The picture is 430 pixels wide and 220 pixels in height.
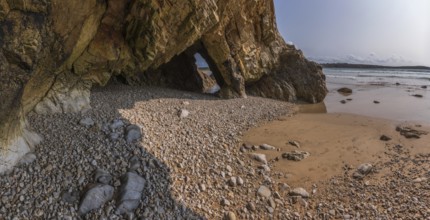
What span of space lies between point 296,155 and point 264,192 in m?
2.69

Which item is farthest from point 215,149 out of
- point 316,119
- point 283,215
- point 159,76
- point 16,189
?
point 159,76

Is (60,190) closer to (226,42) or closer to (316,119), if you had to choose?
(316,119)

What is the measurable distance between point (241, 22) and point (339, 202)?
14278mm

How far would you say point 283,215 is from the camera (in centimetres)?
660

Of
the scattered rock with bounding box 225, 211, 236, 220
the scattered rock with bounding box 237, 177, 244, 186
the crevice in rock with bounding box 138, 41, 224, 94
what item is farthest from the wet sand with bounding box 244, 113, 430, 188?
the crevice in rock with bounding box 138, 41, 224, 94

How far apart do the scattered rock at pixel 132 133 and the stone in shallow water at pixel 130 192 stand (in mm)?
1635

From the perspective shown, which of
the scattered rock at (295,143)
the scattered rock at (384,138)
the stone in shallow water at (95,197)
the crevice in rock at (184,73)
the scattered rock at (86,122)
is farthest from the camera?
the crevice in rock at (184,73)

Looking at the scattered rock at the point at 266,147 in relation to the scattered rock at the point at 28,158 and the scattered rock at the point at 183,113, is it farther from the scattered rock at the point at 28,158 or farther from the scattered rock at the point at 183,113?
the scattered rock at the point at 28,158

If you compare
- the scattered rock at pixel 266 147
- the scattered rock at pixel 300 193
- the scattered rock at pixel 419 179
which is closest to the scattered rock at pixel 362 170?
the scattered rock at pixel 419 179

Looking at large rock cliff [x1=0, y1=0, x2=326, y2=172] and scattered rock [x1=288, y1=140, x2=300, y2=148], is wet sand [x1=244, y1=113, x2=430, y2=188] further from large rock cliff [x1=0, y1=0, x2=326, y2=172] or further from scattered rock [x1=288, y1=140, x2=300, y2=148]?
large rock cliff [x1=0, y1=0, x2=326, y2=172]

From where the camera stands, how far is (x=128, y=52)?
39.1 ft

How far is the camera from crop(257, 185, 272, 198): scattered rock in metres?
7.18

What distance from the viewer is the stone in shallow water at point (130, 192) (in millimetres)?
5875

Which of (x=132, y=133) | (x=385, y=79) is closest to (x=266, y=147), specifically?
(x=132, y=133)
